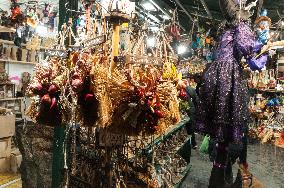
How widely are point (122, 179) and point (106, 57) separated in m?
0.88

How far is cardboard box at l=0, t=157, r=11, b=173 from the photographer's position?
17.4 feet

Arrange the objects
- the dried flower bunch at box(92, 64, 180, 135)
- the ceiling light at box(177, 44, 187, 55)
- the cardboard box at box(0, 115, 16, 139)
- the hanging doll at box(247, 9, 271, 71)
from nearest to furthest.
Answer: the dried flower bunch at box(92, 64, 180, 135) → the hanging doll at box(247, 9, 271, 71) → the cardboard box at box(0, 115, 16, 139) → the ceiling light at box(177, 44, 187, 55)

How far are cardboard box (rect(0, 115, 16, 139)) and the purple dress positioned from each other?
3740 mm

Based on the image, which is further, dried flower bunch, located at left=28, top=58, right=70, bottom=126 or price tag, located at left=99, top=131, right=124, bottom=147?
price tag, located at left=99, top=131, right=124, bottom=147

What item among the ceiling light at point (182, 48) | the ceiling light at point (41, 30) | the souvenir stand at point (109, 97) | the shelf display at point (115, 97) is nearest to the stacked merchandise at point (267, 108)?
the ceiling light at point (182, 48)

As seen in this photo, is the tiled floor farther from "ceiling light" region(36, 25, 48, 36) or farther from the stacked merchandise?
"ceiling light" region(36, 25, 48, 36)

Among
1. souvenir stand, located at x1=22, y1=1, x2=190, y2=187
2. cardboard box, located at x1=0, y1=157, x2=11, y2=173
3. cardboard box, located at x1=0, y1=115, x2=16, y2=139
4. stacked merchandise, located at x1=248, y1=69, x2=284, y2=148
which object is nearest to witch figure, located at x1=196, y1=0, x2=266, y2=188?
souvenir stand, located at x1=22, y1=1, x2=190, y2=187

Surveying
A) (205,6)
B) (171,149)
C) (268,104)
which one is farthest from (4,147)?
(268,104)

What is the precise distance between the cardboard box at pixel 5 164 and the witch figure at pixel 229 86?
3804mm

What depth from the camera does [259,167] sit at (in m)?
6.49

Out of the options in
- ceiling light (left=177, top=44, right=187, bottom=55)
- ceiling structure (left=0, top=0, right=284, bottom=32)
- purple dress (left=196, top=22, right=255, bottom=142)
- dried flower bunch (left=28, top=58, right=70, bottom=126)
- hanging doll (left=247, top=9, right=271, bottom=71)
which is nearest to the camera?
dried flower bunch (left=28, top=58, right=70, bottom=126)

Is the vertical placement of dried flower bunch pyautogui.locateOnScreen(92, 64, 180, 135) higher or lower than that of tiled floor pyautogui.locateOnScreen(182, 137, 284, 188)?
higher

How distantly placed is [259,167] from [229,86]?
13.8 feet

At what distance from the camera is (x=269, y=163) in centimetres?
688
